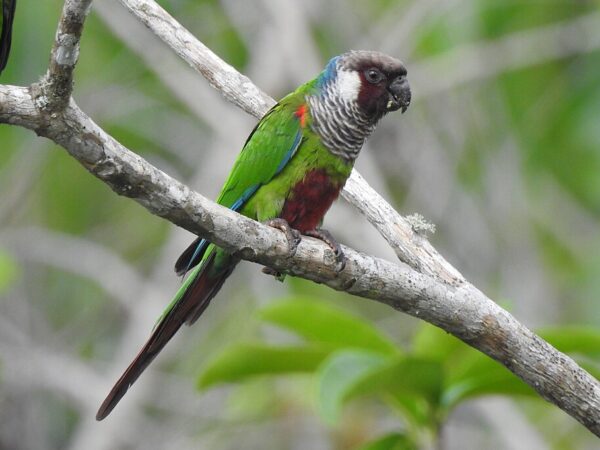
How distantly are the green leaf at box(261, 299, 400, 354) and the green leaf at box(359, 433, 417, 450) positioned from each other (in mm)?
360

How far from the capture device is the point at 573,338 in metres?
3.92

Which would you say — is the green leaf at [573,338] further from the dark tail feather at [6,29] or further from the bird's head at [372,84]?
the dark tail feather at [6,29]

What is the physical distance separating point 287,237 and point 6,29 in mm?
2314

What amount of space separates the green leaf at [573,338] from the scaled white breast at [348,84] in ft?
4.44

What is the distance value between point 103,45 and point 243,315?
255 centimetres

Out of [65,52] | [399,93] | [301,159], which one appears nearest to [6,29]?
[301,159]

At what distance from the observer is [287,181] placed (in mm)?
4379

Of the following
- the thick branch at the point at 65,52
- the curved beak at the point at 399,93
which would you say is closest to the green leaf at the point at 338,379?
→ the curved beak at the point at 399,93

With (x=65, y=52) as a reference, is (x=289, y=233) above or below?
below

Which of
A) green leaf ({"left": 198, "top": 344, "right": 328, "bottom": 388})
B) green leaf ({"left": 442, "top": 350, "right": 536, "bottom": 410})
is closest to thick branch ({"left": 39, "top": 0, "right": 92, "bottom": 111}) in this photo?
green leaf ({"left": 198, "top": 344, "right": 328, "bottom": 388})

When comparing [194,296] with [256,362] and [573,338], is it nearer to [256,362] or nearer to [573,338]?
[256,362]

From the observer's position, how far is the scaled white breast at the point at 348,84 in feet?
14.9

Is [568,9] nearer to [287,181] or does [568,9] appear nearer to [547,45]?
[547,45]

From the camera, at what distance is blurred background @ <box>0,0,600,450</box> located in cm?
677
